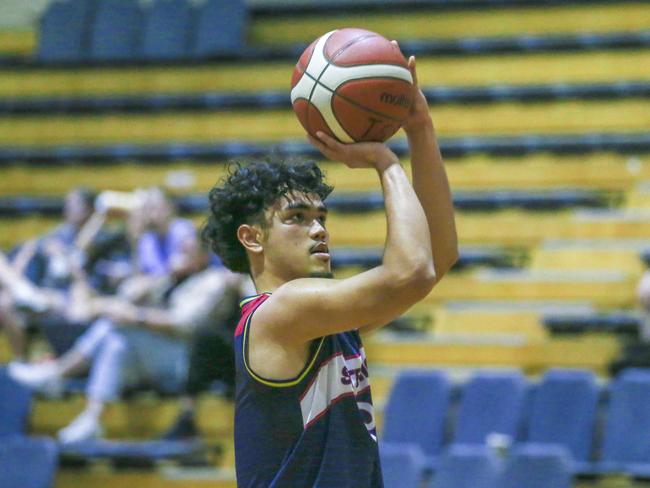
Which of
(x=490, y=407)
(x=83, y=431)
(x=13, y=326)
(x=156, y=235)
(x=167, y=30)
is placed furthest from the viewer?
(x=167, y=30)

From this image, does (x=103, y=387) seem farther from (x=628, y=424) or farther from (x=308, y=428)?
(x=308, y=428)

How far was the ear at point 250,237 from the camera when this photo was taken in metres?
2.67

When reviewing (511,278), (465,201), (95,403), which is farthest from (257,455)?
(465,201)

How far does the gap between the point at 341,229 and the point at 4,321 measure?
228 cm

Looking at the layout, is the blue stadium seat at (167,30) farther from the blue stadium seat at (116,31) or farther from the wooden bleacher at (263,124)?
the wooden bleacher at (263,124)

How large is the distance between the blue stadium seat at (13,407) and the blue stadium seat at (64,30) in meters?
4.42

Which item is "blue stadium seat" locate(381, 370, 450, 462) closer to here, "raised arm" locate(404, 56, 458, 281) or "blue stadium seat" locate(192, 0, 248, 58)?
"raised arm" locate(404, 56, 458, 281)

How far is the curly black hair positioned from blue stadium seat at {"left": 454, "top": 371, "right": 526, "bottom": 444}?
3165mm

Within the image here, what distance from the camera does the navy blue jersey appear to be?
2.48 m

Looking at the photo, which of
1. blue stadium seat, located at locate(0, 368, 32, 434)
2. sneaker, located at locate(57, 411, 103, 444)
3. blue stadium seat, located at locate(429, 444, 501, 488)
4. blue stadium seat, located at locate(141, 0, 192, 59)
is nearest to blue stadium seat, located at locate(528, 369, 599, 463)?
blue stadium seat, located at locate(429, 444, 501, 488)

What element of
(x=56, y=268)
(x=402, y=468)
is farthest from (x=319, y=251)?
(x=56, y=268)

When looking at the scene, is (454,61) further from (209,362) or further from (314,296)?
(314,296)

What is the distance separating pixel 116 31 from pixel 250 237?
811 cm

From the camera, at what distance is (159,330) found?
6.26 meters
